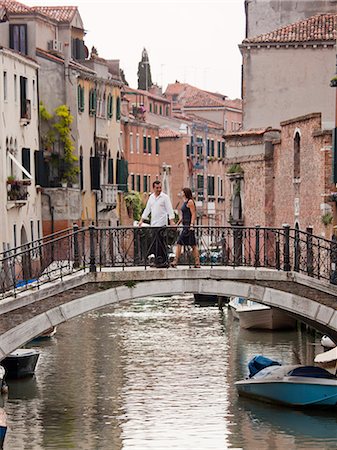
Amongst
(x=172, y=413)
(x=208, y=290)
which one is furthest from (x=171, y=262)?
(x=172, y=413)

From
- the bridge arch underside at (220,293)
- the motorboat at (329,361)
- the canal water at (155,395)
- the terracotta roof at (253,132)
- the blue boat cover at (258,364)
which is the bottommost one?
the canal water at (155,395)

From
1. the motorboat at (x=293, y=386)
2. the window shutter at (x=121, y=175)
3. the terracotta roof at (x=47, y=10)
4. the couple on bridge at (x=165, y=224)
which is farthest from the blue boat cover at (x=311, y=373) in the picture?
the window shutter at (x=121, y=175)

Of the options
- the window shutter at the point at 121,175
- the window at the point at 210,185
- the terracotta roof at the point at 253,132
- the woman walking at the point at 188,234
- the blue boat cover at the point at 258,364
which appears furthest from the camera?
the window at the point at 210,185

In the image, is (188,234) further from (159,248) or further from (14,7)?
(14,7)

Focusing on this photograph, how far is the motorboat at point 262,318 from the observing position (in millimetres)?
35750

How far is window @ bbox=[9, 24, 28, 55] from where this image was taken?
43.9m

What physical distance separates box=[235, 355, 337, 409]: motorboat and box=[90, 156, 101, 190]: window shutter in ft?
79.3

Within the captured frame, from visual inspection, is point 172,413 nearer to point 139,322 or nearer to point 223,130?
point 139,322

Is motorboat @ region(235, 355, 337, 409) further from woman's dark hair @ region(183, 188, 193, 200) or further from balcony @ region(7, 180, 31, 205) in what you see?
balcony @ region(7, 180, 31, 205)

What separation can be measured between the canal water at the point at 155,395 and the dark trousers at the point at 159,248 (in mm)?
2149

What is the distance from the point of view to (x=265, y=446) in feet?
68.9

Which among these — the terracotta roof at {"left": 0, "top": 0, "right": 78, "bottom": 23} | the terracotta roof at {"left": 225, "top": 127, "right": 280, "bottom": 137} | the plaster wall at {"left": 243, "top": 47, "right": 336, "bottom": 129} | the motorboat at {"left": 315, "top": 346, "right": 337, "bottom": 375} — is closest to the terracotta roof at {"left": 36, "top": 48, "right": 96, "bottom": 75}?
the terracotta roof at {"left": 0, "top": 0, "right": 78, "bottom": 23}

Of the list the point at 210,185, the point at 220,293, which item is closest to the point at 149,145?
the point at 210,185

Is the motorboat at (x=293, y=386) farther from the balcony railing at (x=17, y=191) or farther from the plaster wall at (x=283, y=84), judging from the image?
the balcony railing at (x=17, y=191)
